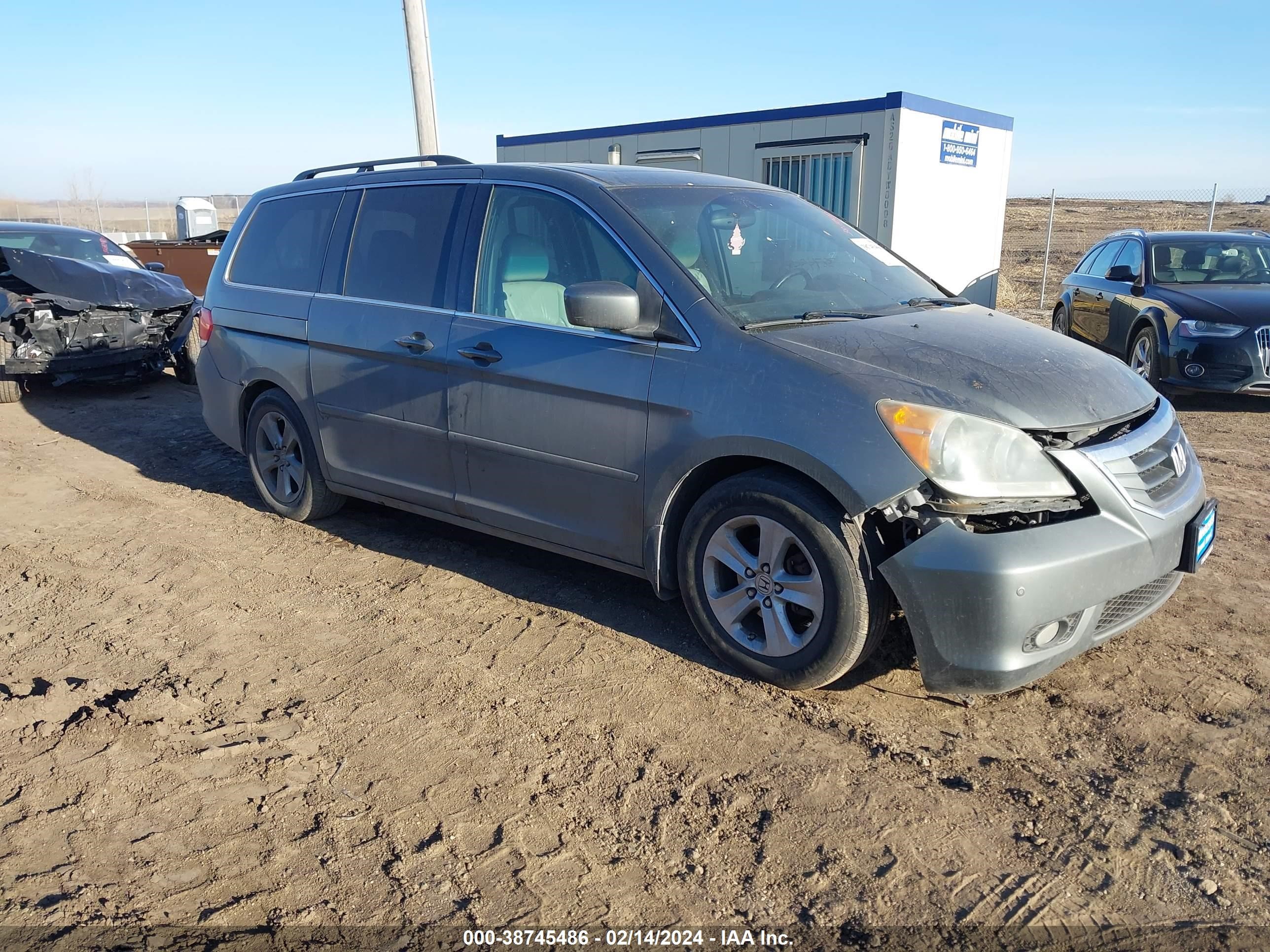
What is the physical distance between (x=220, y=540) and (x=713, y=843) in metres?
3.73

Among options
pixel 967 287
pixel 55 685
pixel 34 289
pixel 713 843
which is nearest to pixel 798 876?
pixel 713 843

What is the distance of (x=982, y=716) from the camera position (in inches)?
134

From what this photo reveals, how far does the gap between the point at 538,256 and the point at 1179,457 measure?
2.66 meters

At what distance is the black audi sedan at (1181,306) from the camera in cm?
841

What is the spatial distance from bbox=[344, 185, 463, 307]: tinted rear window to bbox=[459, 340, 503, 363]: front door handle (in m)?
0.34

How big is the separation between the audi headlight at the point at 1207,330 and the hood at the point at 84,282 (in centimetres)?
945

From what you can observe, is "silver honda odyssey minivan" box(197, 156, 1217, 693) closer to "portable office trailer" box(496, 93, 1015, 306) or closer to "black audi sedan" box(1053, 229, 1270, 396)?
"black audi sedan" box(1053, 229, 1270, 396)

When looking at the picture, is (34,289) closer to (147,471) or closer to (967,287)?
(147,471)

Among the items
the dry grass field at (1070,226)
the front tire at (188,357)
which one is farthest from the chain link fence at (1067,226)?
the front tire at (188,357)

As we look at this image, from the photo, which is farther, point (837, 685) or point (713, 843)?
point (837, 685)

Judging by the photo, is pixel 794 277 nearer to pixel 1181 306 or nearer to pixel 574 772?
pixel 574 772

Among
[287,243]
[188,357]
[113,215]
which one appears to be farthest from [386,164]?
[113,215]

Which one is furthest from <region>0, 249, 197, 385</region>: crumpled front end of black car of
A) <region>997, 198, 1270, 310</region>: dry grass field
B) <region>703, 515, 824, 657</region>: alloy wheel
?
<region>997, 198, 1270, 310</region>: dry grass field

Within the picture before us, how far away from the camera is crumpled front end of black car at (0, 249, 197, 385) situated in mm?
9008
